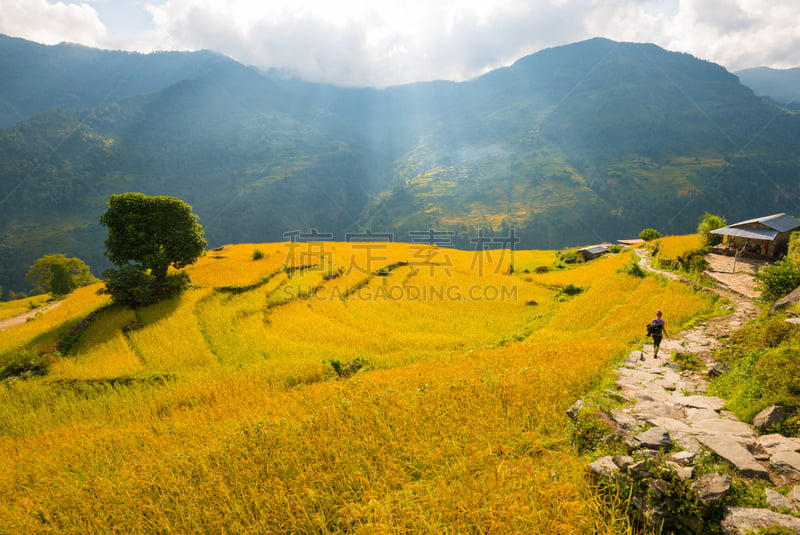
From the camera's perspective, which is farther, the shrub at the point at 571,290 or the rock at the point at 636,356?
the shrub at the point at 571,290

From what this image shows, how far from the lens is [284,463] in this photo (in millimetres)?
5652

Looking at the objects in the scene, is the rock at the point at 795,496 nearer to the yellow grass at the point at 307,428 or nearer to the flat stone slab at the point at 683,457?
the flat stone slab at the point at 683,457

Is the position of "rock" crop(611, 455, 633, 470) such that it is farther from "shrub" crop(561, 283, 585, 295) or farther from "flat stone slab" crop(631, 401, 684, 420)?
"shrub" crop(561, 283, 585, 295)

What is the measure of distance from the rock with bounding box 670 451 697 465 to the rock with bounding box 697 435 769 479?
0.45m

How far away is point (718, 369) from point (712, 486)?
5.86 meters

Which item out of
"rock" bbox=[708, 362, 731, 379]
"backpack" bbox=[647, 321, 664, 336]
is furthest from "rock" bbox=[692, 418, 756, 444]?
"backpack" bbox=[647, 321, 664, 336]

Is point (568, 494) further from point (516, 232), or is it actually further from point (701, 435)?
point (516, 232)

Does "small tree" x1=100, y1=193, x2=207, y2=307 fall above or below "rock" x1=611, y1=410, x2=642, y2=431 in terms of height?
above

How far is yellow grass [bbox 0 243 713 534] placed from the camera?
4594mm

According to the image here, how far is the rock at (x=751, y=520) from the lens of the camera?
3.38 metres

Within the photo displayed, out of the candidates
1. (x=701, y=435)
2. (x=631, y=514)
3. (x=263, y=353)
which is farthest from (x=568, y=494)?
(x=263, y=353)

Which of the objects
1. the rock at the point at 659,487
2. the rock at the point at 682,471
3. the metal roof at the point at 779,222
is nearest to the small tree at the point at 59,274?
the rock at the point at 659,487

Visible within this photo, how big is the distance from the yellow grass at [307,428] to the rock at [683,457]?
46.9 inches

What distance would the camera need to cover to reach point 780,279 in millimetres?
11695
